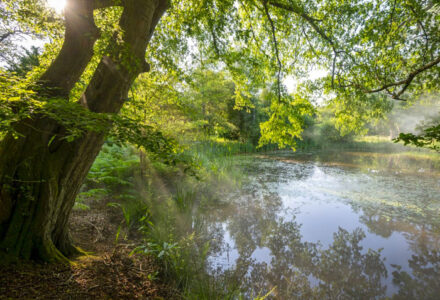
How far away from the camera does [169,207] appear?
423cm

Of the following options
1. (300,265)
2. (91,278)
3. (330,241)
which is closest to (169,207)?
(91,278)

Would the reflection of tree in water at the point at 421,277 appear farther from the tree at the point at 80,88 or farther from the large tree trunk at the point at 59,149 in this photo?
the large tree trunk at the point at 59,149

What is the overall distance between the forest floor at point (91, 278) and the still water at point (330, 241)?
34.5 inches

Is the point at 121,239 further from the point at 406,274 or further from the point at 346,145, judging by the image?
the point at 346,145

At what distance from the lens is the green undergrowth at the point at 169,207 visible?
241 centimetres

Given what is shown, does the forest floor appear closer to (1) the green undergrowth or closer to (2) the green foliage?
(1) the green undergrowth

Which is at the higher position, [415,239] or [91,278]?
[91,278]

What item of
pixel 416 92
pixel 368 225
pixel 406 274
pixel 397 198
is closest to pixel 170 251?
pixel 406 274

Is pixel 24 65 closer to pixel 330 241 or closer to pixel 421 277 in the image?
pixel 330 241

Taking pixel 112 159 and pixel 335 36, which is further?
pixel 112 159

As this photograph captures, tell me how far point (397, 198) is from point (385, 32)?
455cm

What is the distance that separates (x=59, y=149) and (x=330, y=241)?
4.12m

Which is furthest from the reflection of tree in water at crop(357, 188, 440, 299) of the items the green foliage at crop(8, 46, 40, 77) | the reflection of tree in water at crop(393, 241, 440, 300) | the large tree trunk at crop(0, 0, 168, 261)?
the green foliage at crop(8, 46, 40, 77)

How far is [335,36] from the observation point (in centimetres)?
419
